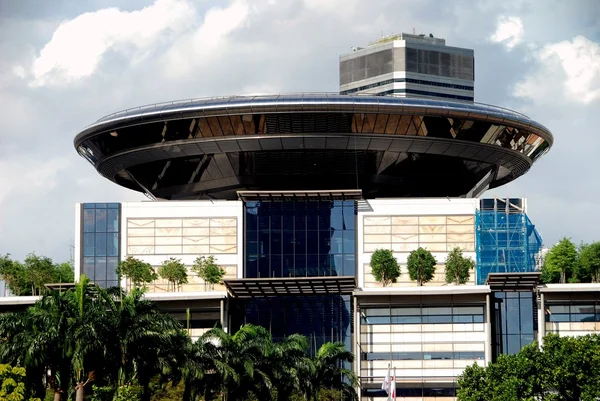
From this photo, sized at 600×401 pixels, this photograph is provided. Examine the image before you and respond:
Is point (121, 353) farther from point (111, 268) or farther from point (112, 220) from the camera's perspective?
point (112, 220)

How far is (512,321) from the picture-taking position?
95875 mm

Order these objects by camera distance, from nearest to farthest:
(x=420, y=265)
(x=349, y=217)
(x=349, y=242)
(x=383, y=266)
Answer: (x=383, y=266)
(x=420, y=265)
(x=349, y=242)
(x=349, y=217)

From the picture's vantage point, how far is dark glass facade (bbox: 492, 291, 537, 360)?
313ft

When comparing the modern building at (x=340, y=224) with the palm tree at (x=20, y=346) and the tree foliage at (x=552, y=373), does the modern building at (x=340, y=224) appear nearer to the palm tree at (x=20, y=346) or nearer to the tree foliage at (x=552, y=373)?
the tree foliage at (x=552, y=373)

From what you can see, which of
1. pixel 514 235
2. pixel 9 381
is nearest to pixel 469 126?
pixel 514 235

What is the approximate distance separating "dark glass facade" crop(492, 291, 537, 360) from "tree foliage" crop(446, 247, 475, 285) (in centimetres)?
304

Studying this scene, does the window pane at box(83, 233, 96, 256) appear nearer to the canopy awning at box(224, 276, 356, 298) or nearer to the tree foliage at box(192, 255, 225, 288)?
the tree foliage at box(192, 255, 225, 288)

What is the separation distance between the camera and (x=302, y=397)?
80.6m

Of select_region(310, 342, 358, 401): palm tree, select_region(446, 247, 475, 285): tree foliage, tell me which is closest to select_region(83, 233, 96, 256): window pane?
select_region(310, 342, 358, 401): palm tree

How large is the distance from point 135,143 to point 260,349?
32.3 metres

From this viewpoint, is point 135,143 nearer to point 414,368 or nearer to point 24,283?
point 24,283

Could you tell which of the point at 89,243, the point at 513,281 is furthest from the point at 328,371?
the point at 89,243

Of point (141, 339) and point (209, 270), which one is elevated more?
point (209, 270)

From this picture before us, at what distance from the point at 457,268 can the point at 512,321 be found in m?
5.96
